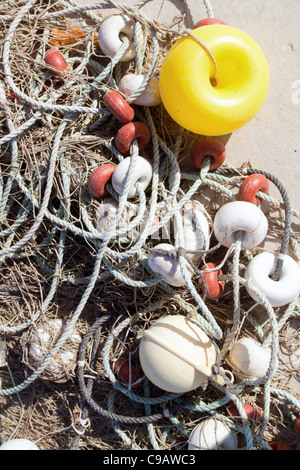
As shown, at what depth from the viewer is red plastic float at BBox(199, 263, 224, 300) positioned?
6.42ft

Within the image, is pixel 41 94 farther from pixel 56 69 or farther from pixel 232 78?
pixel 232 78

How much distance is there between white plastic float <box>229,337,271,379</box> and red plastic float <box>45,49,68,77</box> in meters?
1.52

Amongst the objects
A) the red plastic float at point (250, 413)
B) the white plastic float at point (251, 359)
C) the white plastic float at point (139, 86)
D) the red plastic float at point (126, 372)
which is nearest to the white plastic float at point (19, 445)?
the red plastic float at point (126, 372)

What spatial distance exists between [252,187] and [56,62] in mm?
1100

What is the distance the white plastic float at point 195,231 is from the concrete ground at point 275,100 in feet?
1.41

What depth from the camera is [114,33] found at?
6.64ft

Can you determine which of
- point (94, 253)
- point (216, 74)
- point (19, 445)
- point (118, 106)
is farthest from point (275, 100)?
point (19, 445)

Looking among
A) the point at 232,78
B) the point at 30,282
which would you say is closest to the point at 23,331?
the point at 30,282

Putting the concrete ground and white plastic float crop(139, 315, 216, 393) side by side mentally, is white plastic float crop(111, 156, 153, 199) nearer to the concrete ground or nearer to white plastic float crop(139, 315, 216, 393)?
the concrete ground

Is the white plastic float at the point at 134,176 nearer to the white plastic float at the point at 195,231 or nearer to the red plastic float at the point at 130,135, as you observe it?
the red plastic float at the point at 130,135

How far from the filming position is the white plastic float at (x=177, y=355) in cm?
183

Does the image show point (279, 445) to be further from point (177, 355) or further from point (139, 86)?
point (139, 86)

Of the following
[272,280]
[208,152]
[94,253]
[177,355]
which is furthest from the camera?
[94,253]

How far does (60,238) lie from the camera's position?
2.12 m
